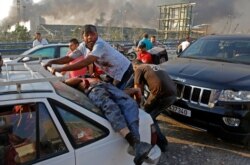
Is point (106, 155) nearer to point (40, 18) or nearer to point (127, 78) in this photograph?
point (127, 78)

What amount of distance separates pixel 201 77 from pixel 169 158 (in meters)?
1.24

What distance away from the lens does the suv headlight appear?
147 inches

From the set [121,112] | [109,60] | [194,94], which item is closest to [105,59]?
[109,60]

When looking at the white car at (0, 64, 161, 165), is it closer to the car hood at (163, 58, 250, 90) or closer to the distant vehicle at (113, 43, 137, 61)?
the car hood at (163, 58, 250, 90)

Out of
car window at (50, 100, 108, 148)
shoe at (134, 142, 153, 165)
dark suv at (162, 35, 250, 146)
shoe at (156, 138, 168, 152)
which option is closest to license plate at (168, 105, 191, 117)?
dark suv at (162, 35, 250, 146)

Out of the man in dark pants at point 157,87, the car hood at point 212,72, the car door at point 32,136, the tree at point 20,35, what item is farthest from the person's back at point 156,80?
the tree at point 20,35

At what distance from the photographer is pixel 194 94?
4.11 metres

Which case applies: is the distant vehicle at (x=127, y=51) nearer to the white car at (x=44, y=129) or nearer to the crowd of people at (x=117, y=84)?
the crowd of people at (x=117, y=84)

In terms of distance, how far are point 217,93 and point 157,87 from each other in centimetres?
79

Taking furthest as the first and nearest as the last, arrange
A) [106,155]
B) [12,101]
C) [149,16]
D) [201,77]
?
[149,16] → [201,77] → [106,155] → [12,101]

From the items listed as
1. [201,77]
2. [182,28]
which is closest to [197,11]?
[182,28]

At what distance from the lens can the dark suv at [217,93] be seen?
374 cm

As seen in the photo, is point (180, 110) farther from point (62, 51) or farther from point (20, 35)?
point (20, 35)

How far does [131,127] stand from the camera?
7.81 ft
